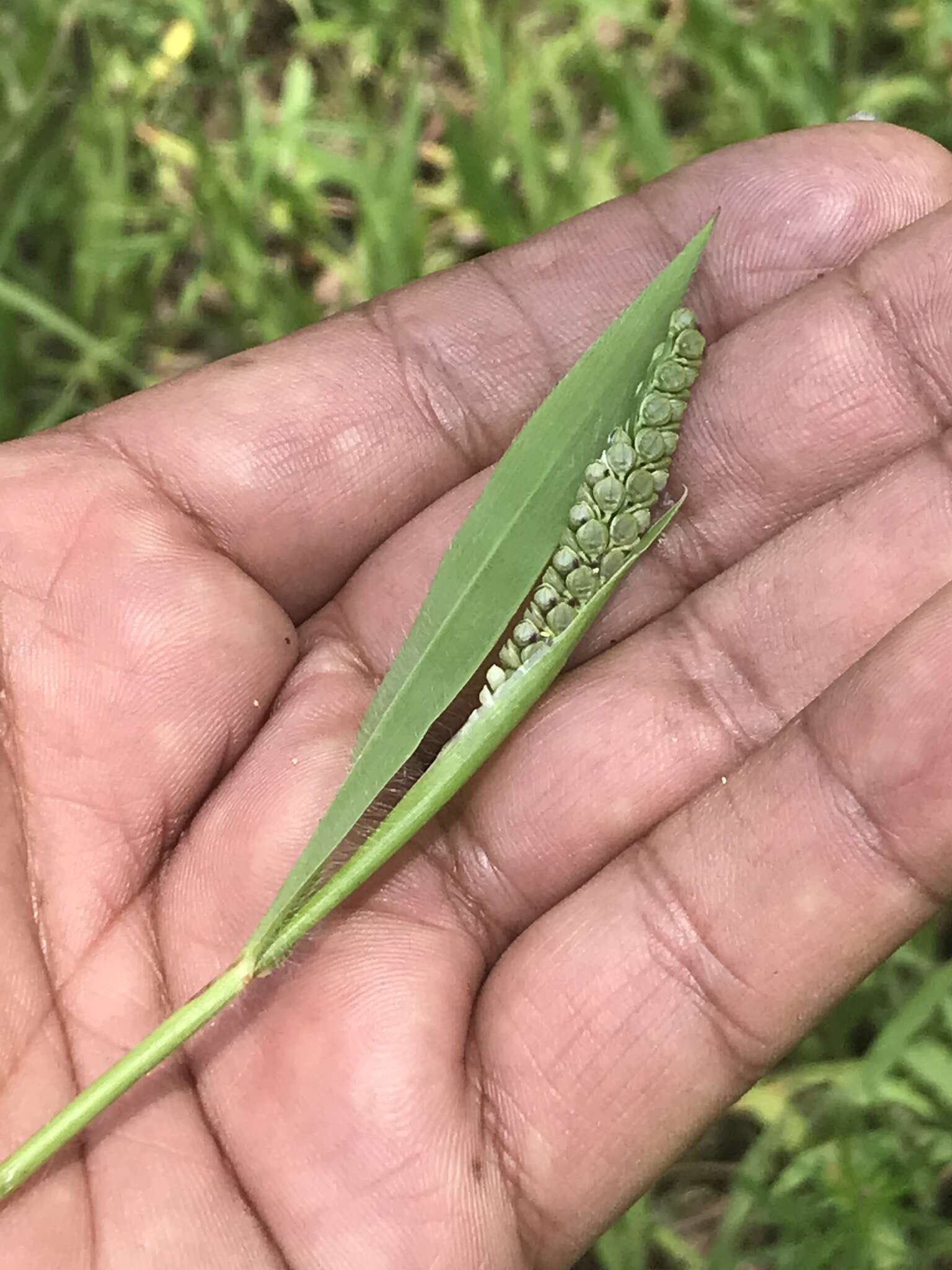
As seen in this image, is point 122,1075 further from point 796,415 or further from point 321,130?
point 321,130

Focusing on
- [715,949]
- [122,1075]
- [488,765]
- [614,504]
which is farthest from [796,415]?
[122,1075]

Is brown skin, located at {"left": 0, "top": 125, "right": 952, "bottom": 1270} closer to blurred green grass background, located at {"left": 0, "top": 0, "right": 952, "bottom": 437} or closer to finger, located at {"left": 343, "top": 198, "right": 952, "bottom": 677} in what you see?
finger, located at {"left": 343, "top": 198, "right": 952, "bottom": 677}

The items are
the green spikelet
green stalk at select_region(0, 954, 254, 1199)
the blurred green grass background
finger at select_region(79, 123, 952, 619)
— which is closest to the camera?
green stalk at select_region(0, 954, 254, 1199)

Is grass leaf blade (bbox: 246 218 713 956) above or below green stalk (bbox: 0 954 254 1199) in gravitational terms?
above

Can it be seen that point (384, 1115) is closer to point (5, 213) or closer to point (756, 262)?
point (756, 262)

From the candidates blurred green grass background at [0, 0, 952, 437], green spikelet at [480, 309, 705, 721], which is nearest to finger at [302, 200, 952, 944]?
green spikelet at [480, 309, 705, 721]

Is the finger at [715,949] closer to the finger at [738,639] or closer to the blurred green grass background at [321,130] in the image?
the finger at [738,639]

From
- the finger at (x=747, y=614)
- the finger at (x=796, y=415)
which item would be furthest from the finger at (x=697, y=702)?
the finger at (x=796, y=415)

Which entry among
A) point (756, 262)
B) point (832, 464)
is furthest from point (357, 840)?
point (756, 262)
